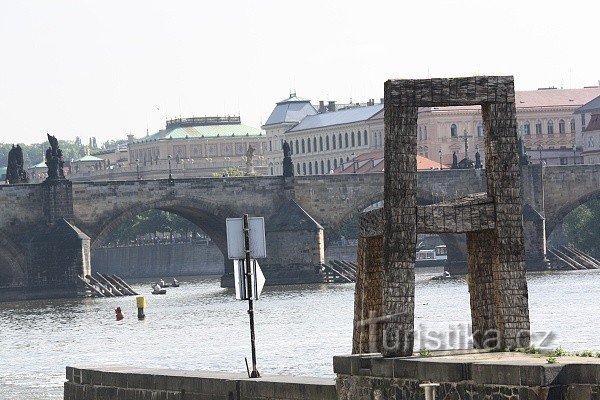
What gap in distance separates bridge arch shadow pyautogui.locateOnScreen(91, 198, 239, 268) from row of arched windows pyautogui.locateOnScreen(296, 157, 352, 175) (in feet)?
261

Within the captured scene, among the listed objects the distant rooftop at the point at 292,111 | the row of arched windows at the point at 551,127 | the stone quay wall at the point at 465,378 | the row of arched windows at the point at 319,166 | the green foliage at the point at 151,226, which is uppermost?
the distant rooftop at the point at 292,111

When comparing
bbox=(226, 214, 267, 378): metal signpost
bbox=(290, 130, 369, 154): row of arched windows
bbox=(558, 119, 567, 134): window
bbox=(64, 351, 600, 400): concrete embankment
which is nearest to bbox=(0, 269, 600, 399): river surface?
bbox=(64, 351, 600, 400): concrete embankment

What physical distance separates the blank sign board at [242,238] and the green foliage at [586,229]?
8828 cm

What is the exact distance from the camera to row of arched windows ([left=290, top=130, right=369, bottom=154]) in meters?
173

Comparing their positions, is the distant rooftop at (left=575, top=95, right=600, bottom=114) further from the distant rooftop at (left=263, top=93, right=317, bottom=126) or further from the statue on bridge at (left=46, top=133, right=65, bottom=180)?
the statue on bridge at (left=46, top=133, right=65, bottom=180)

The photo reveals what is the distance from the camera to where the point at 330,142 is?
17900cm

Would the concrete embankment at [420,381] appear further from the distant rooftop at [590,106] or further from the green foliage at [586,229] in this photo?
the distant rooftop at [590,106]

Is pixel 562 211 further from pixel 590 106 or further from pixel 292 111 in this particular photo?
pixel 292 111

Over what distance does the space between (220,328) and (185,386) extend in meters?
31.2

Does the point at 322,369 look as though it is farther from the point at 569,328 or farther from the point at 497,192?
the point at 497,192

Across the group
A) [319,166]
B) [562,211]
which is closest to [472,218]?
[562,211]

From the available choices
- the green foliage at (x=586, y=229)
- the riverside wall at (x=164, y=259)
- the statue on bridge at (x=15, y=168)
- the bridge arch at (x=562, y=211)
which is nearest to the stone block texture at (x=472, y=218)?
the statue on bridge at (x=15, y=168)

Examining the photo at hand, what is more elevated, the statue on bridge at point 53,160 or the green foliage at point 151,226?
the statue on bridge at point 53,160

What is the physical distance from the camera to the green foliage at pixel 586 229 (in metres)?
108
